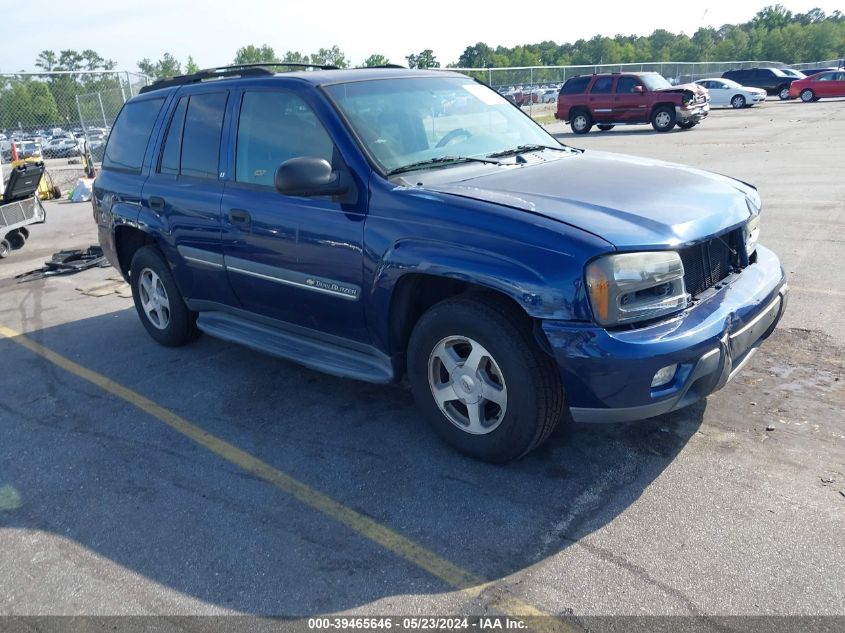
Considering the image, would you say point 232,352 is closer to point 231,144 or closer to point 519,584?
point 231,144

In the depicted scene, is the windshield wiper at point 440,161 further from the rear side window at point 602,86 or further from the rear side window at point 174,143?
the rear side window at point 602,86

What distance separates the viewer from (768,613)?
2.54m

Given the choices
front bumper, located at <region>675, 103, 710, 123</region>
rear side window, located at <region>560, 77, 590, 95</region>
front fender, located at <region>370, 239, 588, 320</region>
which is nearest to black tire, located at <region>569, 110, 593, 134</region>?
rear side window, located at <region>560, 77, 590, 95</region>

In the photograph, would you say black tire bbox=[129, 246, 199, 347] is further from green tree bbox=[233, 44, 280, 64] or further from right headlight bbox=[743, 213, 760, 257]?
green tree bbox=[233, 44, 280, 64]

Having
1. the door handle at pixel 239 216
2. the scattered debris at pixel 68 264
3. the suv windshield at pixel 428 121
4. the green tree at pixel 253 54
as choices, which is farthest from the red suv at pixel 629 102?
the green tree at pixel 253 54

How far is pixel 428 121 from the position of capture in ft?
14.1

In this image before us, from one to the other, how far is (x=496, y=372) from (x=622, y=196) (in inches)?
42.2

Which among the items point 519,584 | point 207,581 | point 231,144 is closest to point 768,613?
point 519,584

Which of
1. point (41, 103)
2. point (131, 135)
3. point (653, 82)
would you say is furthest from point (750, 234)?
point (653, 82)

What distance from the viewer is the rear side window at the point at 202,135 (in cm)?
477

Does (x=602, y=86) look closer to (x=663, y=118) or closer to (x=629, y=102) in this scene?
(x=629, y=102)

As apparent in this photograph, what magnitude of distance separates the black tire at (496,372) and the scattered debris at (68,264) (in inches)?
263

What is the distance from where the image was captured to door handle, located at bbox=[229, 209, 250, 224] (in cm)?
443

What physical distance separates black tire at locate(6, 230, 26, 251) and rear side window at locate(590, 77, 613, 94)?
1888cm
